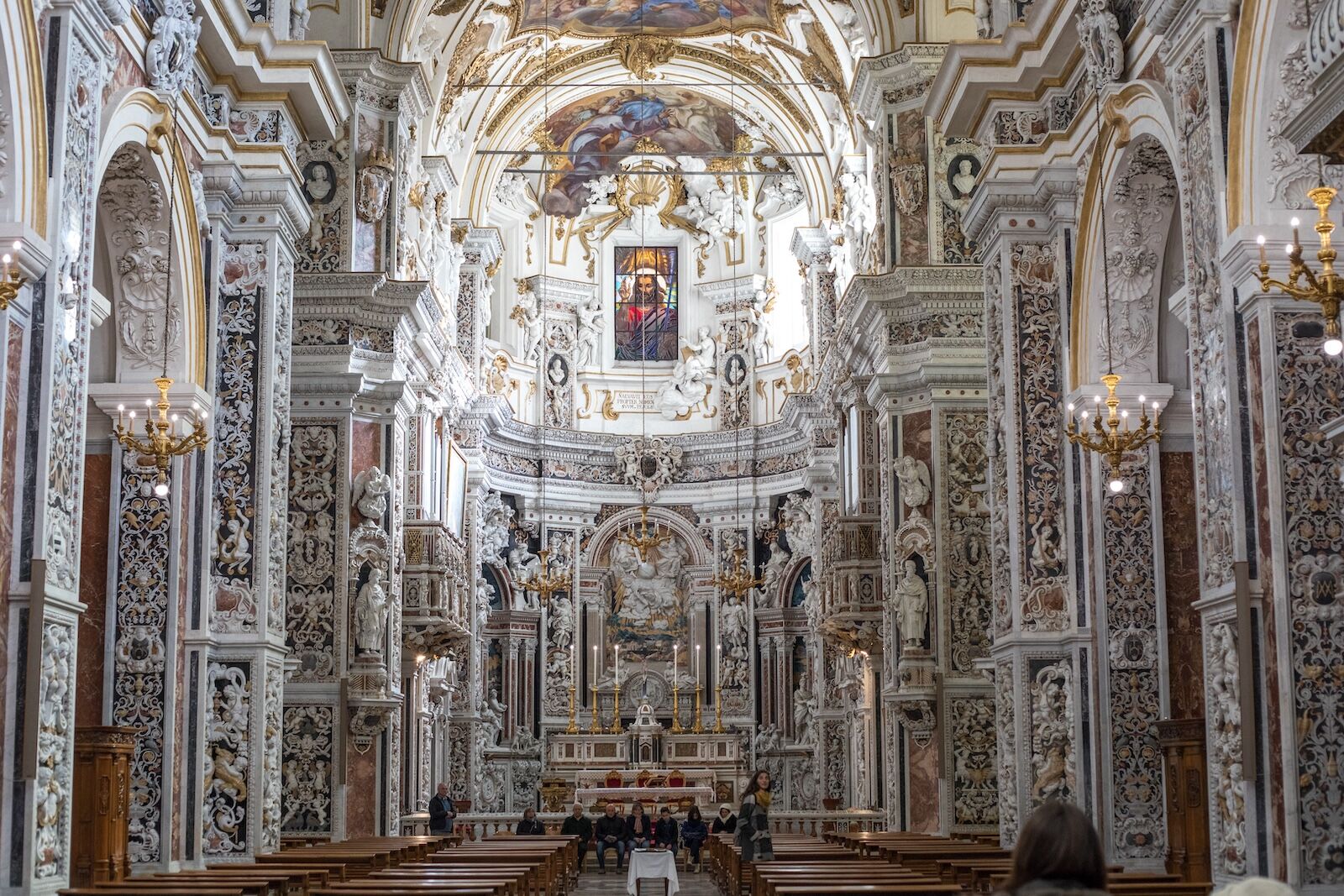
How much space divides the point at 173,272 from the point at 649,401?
864 inches

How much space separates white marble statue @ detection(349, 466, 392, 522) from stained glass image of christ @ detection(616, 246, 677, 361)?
15293 millimetres

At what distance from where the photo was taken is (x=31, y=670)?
10289 millimetres

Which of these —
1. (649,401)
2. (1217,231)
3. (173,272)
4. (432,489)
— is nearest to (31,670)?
(173,272)

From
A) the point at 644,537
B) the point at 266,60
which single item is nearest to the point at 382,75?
the point at 266,60

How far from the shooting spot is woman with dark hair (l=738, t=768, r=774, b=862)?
16.8m

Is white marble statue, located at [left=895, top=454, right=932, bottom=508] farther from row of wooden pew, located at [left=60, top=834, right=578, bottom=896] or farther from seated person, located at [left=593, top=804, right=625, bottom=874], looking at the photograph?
seated person, located at [left=593, top=804, right=625, bottom=874]

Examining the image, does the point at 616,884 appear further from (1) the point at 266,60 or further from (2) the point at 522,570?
(1) the point at 266,60

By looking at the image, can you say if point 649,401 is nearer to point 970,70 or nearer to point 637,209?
point 637,209

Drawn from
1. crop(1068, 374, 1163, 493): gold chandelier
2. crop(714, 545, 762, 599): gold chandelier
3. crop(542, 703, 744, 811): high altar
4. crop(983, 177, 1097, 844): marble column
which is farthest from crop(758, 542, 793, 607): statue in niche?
crop(1068, 374, 1163, 493): gold chandelier

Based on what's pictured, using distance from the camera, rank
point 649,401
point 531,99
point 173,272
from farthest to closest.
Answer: point 649,401 → point 531,99 → point 173,272

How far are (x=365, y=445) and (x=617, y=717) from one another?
12.4 metres

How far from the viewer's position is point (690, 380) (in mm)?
36281

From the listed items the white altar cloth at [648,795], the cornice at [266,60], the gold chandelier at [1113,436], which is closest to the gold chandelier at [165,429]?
the cornice at [266,60]

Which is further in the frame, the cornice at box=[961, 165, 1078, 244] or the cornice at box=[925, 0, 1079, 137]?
the cornice at box=[961, 165, 1078, 244]
